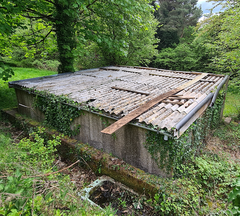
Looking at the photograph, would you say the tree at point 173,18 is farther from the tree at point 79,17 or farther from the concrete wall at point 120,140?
the concrete wall at point 120,140

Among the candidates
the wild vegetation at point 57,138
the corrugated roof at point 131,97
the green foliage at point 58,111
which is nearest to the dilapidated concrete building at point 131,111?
the corrugated roof at point 131,97

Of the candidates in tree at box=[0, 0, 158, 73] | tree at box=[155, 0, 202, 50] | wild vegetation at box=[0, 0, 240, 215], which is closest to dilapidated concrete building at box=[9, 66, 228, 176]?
wild vegetation at box=[0, 0, 240, 215]

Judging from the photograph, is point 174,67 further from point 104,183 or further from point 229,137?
point 104,183

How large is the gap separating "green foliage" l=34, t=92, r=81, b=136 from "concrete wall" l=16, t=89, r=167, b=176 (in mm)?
283

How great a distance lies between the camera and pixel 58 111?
20.7 feet

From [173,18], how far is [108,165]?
1045 inches

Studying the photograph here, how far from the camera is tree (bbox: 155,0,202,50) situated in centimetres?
2452

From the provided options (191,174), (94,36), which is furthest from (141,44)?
(191,174)

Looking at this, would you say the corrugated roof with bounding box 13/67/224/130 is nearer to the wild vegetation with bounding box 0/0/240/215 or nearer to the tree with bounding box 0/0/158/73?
the wild vegetation with bounding box 0/0/240/215

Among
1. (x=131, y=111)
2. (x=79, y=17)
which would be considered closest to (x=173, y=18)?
(x=79, y=17)

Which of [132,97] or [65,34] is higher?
[65,34]

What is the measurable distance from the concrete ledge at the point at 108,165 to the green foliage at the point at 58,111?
1.12 ft

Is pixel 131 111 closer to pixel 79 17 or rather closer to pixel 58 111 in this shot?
pixel 58 111

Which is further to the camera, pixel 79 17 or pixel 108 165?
pixel 79 17
